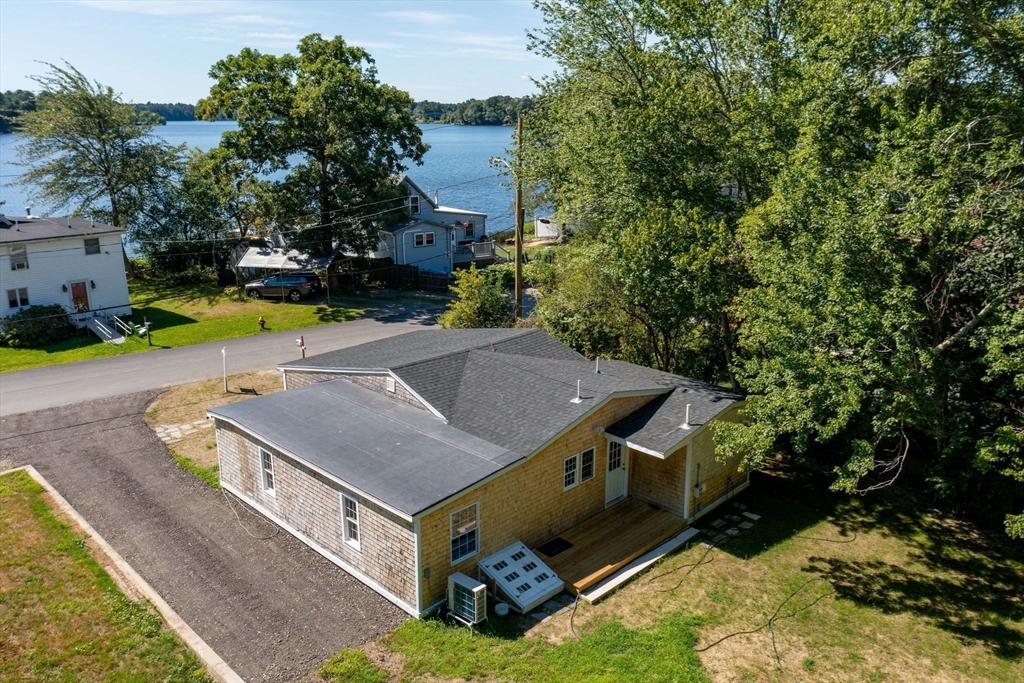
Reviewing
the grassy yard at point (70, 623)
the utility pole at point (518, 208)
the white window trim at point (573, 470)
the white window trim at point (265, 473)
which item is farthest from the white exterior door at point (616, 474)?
the utility pole at point (518, 208)

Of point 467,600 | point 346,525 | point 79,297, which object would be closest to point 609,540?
point 467,600

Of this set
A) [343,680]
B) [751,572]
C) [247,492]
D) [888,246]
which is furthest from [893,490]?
[247,492]

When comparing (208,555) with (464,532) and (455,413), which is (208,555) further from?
(455,413)

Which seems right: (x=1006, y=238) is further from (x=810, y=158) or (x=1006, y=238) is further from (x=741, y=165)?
(x=741, y=165)

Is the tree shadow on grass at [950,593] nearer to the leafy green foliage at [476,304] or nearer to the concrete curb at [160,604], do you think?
the concrete curb at [160,604]

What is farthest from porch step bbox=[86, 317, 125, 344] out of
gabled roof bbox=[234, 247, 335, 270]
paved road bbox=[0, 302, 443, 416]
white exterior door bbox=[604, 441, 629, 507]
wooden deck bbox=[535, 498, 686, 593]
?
wooden deck bbox=[535, 498, 686, 593]
